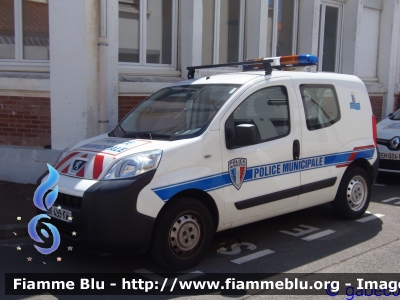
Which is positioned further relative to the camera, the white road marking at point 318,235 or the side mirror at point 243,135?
the white road marking at point 318,235

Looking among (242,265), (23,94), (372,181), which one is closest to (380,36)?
(372,181)

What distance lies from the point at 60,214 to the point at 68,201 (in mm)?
173

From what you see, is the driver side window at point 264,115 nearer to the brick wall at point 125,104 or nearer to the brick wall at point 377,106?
the brick wall at point 125,104

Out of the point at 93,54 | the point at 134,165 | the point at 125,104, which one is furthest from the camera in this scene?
the point at 125,104

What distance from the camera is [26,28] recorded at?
8.66 m

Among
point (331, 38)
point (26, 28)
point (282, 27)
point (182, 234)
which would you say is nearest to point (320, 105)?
point (182, 234)

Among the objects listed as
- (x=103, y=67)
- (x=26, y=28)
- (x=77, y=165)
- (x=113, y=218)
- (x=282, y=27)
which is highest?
(x=282, y=27)

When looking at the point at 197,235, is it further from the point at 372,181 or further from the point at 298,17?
the point at 298,17

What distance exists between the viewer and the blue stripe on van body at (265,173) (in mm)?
4703

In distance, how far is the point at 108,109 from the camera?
8250 millimetres

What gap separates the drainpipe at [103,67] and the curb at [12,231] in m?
2.33

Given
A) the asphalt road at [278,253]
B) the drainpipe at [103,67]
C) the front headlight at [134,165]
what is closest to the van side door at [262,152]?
the asphalt road at [278,253]

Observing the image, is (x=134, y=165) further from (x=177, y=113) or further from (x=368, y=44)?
(x=368, y=44)

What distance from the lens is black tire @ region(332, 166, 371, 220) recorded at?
6570 millimetres
